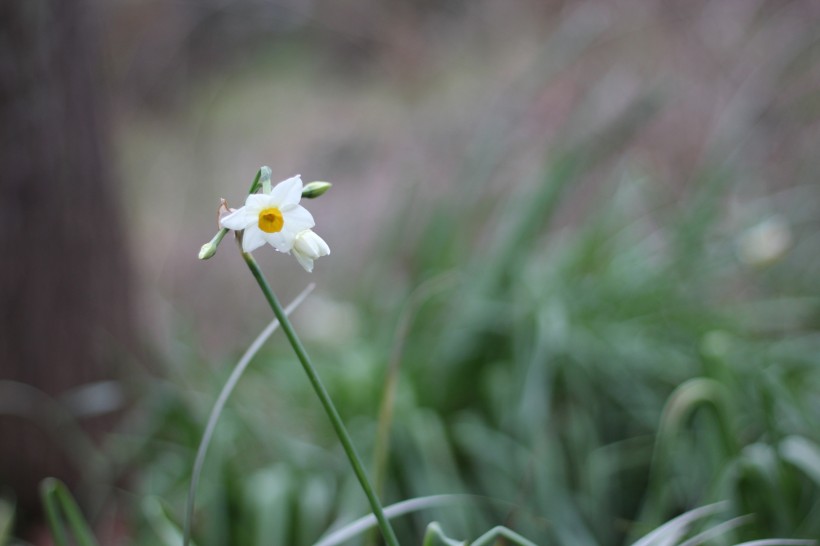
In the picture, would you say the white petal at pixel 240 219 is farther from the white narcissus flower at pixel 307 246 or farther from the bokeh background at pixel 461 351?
the bokeh background at pixel 461 351

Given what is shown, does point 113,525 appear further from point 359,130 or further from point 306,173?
point 359,130

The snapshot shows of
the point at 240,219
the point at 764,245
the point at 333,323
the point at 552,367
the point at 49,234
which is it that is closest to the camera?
the point at 240,219

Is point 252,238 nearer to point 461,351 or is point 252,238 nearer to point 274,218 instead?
point 274,218

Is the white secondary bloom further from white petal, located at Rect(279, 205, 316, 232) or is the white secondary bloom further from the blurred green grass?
the blurred green grass

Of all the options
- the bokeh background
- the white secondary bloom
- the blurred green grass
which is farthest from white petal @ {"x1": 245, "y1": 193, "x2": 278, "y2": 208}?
the blurred green grass

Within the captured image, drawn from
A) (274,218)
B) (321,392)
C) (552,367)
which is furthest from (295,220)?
(552,367)

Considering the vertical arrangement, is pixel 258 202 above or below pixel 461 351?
below

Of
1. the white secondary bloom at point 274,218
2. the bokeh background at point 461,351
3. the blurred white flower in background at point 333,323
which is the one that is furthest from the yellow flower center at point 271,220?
the blurred white flower in background at point 333,323
